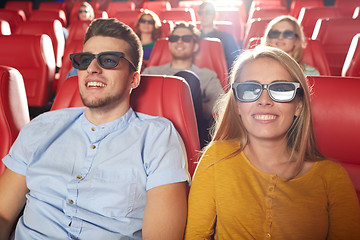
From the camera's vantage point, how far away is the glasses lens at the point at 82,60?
4.22 ft

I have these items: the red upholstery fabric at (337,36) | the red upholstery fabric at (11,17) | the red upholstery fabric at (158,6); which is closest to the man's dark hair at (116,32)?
the red upholstery fabric at (337,36)

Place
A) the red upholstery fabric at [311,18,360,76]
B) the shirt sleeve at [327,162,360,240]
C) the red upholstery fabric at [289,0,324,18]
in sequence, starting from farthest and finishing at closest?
the red upholstery fabric at [289,0,324,18] < the red upholstery fabric at [311,18,360,76] < the shirt sleeve at [327,162,360,240]

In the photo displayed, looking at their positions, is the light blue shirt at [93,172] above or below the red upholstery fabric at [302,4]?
below

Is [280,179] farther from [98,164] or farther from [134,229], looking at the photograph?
[98,164]

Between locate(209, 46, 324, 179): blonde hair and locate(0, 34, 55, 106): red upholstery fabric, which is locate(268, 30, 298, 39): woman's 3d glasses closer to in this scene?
locate(209, 46, 324, 179): blonde hair

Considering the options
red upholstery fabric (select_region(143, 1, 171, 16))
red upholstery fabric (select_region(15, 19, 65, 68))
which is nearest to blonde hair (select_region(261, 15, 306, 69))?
red upholstery fabric (select_region(15, 19, 65, 68))

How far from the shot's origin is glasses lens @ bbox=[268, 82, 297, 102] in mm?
1077

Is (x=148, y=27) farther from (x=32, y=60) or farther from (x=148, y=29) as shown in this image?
(x=32, y=60)

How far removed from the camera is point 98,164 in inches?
47.6

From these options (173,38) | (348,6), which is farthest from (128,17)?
(348,6)

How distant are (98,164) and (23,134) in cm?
34

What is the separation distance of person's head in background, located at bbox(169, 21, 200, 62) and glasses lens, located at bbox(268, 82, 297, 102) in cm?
172

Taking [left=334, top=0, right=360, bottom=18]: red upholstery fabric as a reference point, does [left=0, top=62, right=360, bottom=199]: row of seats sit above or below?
below

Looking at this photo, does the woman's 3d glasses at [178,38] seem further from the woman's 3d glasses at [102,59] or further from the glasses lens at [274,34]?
the woman's 3d glasses at [102,59]
